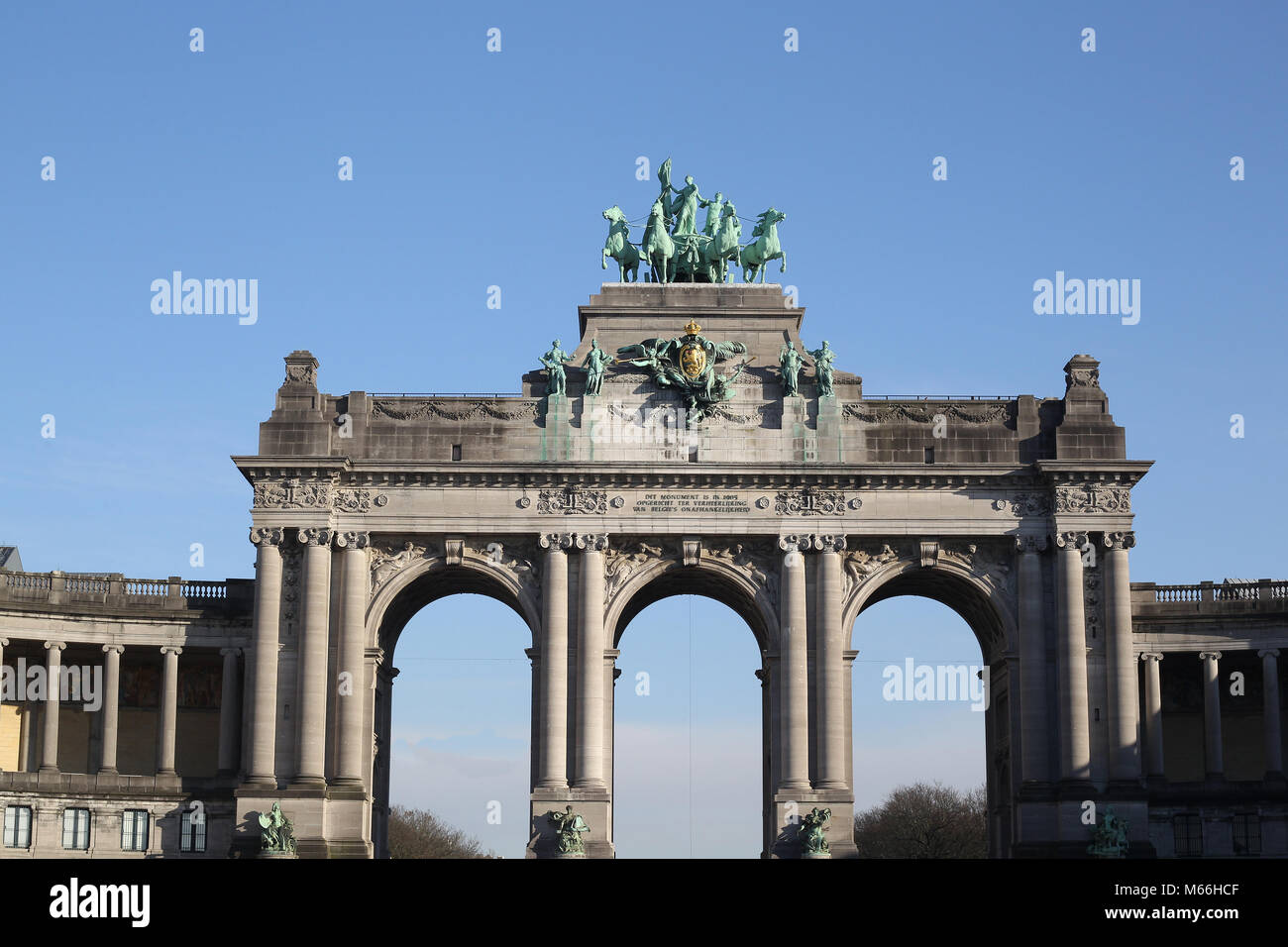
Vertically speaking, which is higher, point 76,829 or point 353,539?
point 353,539

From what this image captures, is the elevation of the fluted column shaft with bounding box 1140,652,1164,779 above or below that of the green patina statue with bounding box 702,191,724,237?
below

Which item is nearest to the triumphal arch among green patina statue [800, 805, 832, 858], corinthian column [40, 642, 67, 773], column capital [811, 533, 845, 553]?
column capital [811, 533, 845, 553]

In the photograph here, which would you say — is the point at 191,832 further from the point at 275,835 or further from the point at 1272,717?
the point at 1272,717

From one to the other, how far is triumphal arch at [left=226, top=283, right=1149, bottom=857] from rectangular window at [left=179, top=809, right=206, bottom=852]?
370cm

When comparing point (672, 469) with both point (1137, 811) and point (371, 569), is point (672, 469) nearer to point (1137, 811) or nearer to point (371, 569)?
point (371, 569)

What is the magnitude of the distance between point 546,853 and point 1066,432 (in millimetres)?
26245

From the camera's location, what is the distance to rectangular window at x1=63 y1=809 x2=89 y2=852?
78.7 m

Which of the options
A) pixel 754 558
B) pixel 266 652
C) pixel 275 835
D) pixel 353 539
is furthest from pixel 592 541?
pixel 275 835

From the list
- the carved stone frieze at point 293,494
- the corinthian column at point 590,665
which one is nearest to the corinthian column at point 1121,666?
the corinthian column at point 590,665

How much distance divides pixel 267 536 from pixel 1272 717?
40.7 metres

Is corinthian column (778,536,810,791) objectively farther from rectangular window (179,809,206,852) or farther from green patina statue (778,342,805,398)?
rectangular window (179,809,206,852)

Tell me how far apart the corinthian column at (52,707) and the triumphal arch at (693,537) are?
863cm

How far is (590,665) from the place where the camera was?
77.8 m

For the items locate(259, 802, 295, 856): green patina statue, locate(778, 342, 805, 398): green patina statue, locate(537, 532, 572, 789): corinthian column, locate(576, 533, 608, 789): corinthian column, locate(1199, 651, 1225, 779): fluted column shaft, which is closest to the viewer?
locate(259, 802, 295, 856): green patina statue
